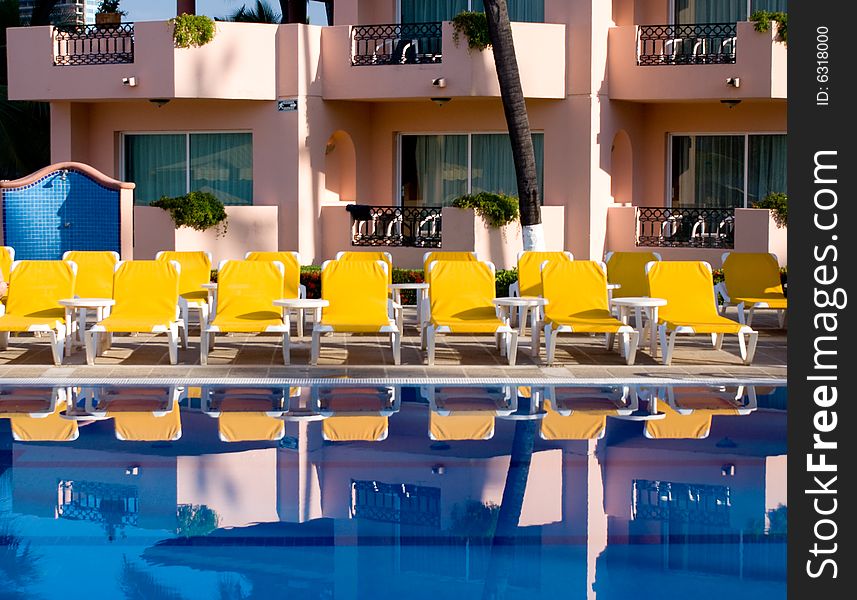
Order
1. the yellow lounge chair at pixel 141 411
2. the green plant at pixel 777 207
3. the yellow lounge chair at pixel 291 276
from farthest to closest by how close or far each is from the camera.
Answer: the green plant at pixel 777 207 → the yellow lounge chair at pixel 291 276 → the yellow lounge chair at pixel 141 411

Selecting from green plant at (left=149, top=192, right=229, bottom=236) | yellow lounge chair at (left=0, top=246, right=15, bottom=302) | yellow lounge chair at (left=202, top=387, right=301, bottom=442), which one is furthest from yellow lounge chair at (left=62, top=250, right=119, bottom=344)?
green plant at (left=149, top=192, right=229, bottom=236)

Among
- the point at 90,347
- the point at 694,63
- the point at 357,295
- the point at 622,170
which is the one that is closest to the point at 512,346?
the point at 357,295

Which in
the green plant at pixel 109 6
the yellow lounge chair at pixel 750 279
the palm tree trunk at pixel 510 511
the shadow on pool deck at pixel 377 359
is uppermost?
the green plant at pixel 109 6

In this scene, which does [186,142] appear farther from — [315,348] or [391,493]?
[391,493]

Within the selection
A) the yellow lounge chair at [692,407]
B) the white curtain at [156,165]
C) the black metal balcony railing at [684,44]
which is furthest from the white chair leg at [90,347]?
the black metal balcony railing at [684,44]

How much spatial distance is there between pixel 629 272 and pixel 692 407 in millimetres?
5239

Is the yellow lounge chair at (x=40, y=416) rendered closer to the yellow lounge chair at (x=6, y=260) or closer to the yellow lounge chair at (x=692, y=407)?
the yellow lounge chair at (x=6, y=260)

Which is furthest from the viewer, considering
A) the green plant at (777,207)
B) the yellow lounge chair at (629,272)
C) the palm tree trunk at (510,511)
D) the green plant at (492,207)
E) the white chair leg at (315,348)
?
the green plant at (492,207)

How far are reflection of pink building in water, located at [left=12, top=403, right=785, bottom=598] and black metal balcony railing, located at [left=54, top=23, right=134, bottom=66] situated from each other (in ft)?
47.6

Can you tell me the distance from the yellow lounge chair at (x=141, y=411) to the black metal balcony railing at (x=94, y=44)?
12.7 m

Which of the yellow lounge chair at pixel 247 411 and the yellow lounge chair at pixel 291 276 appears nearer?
the yellow lounge chair at pixel 247 411

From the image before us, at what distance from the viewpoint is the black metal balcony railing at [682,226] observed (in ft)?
84.9

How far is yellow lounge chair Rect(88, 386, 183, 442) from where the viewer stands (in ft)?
43.1

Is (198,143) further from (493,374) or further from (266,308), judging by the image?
(493,374)
